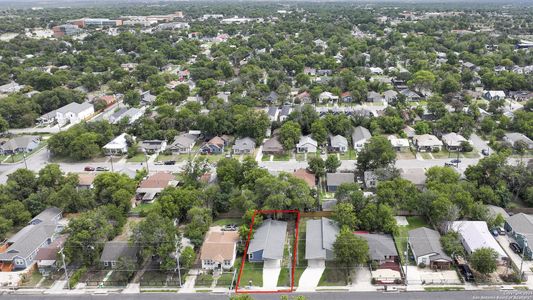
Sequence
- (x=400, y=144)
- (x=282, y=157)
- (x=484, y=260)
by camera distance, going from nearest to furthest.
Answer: (x=484, y=260)
(x=282, y=157)
(x=400, y=144)

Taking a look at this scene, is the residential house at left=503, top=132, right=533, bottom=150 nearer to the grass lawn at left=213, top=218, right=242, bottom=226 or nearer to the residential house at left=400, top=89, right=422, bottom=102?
the residential house at left=400, top=89, right=422, bottom=102

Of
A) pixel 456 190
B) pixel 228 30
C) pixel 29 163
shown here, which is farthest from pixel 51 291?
pixel 228 30

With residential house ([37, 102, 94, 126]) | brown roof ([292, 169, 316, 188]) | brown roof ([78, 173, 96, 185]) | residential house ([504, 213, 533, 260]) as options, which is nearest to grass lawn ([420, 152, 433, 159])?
brown roof ([292, 169, 316, 188])

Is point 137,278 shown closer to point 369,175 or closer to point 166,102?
point 369,175

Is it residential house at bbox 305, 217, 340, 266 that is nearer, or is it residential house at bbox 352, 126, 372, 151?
residential house at bbox 305, 217, 340, 266

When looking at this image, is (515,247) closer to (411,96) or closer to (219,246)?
(219,246)

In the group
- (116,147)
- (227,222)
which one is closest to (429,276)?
(227,222)
